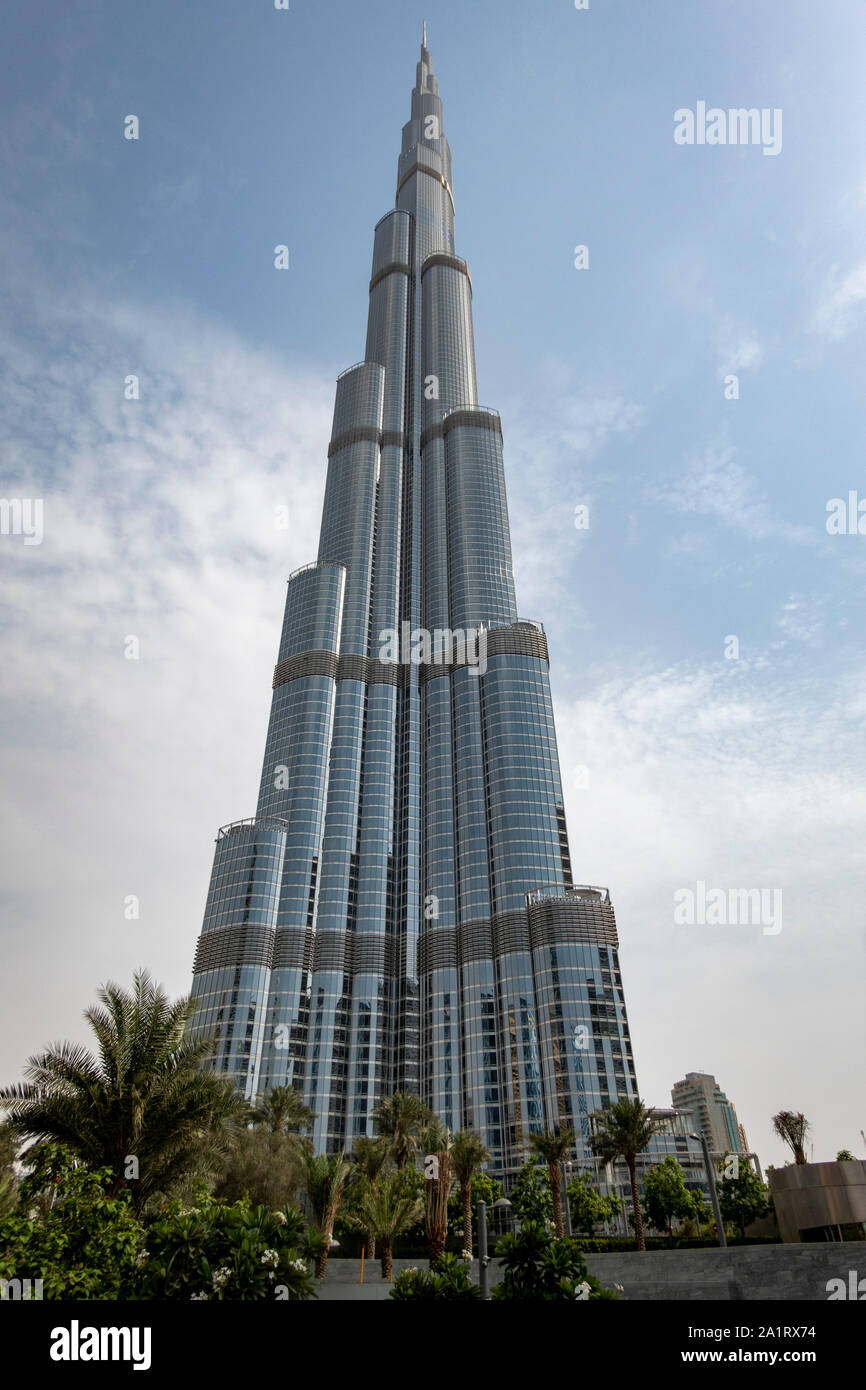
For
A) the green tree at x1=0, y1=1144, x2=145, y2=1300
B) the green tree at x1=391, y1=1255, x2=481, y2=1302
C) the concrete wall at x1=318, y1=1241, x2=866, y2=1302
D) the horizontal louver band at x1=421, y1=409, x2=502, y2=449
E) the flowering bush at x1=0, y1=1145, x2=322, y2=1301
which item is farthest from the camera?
the horizontal louver band at x1=421, y1=409, x2=502, y2=449

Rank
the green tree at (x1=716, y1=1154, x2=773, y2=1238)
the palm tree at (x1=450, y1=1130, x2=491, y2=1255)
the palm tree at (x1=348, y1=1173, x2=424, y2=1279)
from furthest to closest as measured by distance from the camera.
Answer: the green tree at (x1=716, y1=1154, x2=773, y2=1238) < the palm tree at (x1=450, y1=1130, x2=491, y2=1255) < the palm tree at (x1=348, y1=1173, x2=424, y2=1279)

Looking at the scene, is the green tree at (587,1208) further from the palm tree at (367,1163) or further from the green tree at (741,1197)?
the palm tree at (367,1163)

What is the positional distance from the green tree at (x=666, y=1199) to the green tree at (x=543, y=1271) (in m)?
50.7

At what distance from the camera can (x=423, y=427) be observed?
197m

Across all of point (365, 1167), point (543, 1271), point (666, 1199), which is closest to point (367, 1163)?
point (365, 1167)

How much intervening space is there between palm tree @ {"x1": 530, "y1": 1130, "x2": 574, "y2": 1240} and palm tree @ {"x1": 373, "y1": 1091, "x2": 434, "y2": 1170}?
934cm

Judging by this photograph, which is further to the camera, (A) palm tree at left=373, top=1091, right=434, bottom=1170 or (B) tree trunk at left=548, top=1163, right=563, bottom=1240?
(A) palm tree at left=373, top=1091, right=434, bottom=1170

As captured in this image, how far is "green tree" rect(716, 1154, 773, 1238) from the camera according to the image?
59156 mm

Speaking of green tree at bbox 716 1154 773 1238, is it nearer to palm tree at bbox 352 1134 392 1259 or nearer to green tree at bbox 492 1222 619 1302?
palm tree at bbox 352 1134 392 1259

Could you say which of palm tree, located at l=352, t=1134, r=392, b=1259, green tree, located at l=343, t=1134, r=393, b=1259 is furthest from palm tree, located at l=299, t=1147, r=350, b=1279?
palm tree, located at l=352, t=1134, r=392, b=1259

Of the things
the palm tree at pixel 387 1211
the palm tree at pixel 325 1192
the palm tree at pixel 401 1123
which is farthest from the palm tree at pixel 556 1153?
the palm tree at pixel 325 1192
